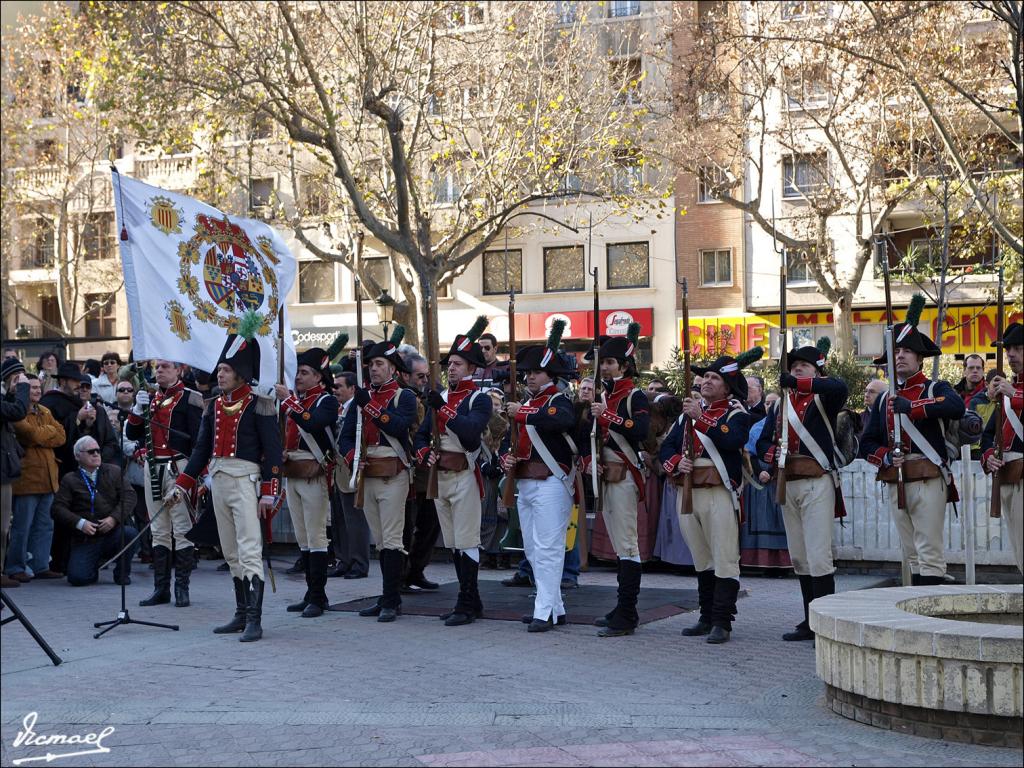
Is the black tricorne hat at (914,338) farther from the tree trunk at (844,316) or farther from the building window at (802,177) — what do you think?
the building window at (802,177)

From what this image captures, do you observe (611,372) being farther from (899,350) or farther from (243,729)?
(243,729)

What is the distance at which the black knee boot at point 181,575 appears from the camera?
1178 centimetres

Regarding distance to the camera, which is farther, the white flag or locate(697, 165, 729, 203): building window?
locate(697, 165, 729, 203): building window

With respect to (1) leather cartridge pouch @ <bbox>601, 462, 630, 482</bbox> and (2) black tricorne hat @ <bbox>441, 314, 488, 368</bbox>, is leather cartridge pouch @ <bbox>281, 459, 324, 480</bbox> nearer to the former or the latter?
(2) black tricorne hat @ <bbox>441, 314, 488, 368</bbox>

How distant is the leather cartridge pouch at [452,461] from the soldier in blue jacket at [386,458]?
1.26 feet

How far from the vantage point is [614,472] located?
33.7 ft

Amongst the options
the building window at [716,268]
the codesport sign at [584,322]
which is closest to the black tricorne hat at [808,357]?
the codesport sign at [584,322]

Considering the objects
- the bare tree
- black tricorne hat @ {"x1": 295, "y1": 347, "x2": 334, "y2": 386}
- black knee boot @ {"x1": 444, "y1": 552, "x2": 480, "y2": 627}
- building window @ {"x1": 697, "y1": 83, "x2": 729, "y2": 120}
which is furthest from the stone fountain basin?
building window @ {"x1": 697, "y1": 83, "x2": 729, "y2": 120}

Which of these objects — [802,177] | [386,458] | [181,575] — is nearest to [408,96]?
[181,575]

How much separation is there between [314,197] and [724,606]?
2817 cm

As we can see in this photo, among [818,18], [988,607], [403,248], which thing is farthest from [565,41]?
[988,607]

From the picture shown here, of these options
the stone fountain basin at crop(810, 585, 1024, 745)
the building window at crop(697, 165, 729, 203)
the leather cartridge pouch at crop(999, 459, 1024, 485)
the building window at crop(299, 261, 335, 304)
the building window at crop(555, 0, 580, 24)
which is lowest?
the stone fountain basin at crop(810, 585, 1024, 745)

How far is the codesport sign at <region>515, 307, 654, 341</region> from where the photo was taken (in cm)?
3931

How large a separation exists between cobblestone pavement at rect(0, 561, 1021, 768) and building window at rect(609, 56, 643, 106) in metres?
18.3
